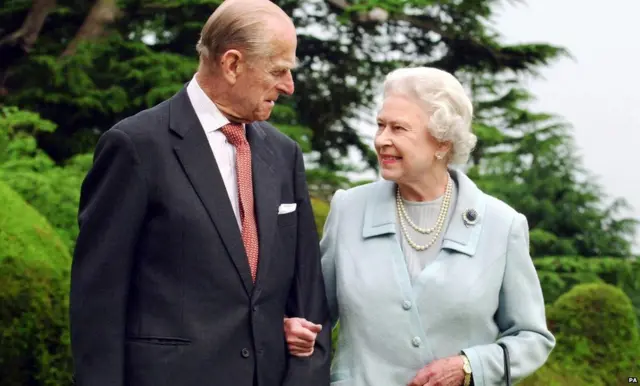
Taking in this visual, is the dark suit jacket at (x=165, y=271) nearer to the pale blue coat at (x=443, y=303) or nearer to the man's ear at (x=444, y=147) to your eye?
the pale blue coat at (x=443, y=303)

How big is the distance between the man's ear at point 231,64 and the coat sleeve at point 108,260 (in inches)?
12.9

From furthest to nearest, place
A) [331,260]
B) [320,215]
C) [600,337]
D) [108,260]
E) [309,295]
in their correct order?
[600,337] < [320,215] < [331,260] < [309,295] < [108,260]

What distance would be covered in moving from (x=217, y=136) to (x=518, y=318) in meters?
1.09

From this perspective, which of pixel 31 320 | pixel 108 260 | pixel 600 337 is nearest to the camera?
pixel 108 260

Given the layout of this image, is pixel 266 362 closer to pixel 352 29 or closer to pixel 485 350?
pixel 485 350

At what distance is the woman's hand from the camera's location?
10.8 feet

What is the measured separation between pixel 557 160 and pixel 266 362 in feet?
24.5

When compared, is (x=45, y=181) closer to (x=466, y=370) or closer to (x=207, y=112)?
(x=207, y=112)

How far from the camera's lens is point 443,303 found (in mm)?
3445

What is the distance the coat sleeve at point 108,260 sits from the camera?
3.06m

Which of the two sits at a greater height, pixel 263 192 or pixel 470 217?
pixel 263 192

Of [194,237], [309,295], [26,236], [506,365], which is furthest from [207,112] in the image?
[26,236]

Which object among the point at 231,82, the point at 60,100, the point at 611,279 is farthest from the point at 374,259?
the point at 60,100

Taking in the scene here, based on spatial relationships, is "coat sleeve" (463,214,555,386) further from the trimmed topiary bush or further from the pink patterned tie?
the trimmed topiary bush
